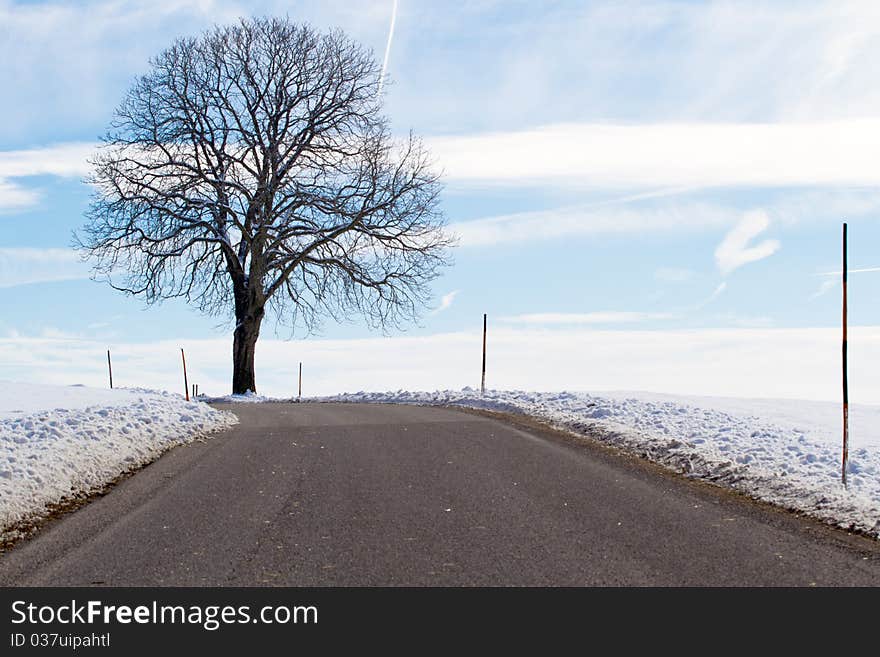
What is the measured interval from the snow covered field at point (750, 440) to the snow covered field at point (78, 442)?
7006 millimetres

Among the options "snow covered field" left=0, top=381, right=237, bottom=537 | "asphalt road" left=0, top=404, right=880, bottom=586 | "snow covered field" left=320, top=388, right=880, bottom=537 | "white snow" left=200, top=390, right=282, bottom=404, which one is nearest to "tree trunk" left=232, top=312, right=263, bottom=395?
"white snow" left=200, top=390, right=282, bottom=404

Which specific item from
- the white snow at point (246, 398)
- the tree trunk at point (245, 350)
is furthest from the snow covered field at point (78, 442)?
the tree trunk at point (245, 350)

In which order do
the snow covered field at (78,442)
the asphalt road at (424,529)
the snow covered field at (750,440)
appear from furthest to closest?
the snow covered field at (750,440) → the snow covered field at (78,442) → the asphalt road at (424,529)

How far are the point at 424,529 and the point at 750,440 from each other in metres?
7.67

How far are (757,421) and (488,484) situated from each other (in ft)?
28.2

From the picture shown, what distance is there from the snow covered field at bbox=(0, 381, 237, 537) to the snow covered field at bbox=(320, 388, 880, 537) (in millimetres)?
7006

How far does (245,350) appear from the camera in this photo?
105ft

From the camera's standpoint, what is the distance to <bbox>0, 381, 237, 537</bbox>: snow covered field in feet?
32.1

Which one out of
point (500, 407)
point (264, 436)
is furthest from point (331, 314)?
point (264, 436)

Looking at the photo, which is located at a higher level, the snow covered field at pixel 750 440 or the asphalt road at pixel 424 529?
the snow covered field at pixel 750 440

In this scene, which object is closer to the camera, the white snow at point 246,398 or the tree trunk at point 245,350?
the white snow at point 246,398

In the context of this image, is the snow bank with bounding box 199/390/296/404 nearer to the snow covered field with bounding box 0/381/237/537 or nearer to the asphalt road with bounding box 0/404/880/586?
the snow covered field with bounding box 0/381/237/537

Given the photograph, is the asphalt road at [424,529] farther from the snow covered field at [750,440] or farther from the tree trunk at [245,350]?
the tree trunk at [245,350]

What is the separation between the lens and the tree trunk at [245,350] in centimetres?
3195
